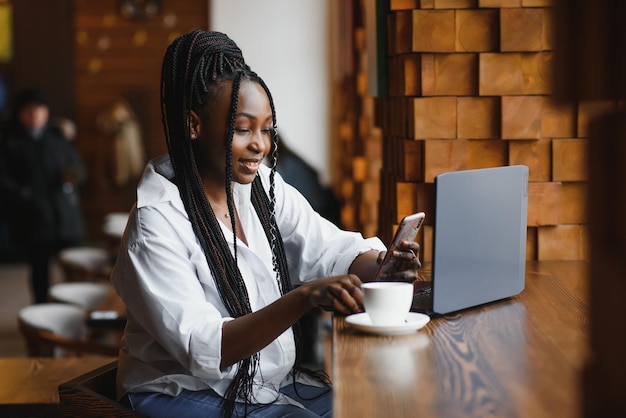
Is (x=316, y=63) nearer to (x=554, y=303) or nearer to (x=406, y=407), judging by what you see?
(x=554, y=303)

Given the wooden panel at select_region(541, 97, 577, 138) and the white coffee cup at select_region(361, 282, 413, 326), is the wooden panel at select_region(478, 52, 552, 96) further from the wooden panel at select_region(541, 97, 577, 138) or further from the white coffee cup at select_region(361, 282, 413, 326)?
the white coffee cup at select_region(361, 282, 413, 326)

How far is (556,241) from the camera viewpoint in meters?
2.54

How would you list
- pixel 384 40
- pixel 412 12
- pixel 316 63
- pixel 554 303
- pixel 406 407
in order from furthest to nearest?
1. pixel 316 63
2. pixel 384 40
3. pixel 412 12
4. pixel 554 303
5. pixel 406 407

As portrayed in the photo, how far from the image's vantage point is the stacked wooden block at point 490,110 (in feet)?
8.10

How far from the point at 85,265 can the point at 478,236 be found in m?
3.89

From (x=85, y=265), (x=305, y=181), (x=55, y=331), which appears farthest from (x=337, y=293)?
(x=85, y=265)

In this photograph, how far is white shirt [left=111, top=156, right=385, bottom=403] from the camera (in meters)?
1.75

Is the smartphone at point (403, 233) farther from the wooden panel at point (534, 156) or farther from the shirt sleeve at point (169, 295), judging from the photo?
the wooden panel at point (534, 156)

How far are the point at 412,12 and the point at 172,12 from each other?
25.1 feet

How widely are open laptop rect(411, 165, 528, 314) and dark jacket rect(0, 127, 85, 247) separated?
484 centimetres

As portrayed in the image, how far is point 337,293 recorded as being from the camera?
1669 mm

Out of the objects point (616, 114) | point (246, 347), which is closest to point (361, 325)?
point (246, 347)

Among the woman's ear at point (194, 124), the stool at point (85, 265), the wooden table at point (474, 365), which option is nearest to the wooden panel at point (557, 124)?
the wooden table at point (474, 365)

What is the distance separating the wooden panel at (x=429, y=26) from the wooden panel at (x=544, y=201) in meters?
0.49
